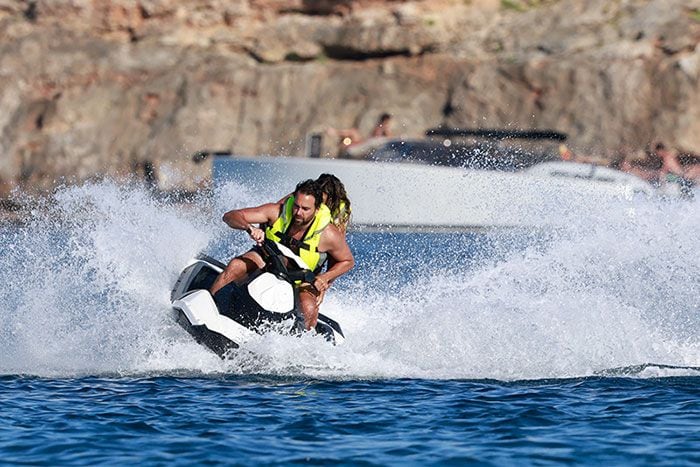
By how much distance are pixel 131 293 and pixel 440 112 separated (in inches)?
800

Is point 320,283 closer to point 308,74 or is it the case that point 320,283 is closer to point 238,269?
point 238,269

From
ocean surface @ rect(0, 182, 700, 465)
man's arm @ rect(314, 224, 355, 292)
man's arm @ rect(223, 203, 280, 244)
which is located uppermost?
man's arm @ rect(223, 203, 280, 244)

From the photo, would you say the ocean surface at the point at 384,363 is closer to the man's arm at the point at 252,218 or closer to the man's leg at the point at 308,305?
the man's leg at the point at 308,305

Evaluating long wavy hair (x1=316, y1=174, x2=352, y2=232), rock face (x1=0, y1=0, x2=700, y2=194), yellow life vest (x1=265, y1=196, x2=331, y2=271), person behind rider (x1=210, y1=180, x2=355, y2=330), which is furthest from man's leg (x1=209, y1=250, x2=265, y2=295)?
rock face (x1=0, y1=0, x2=700, y2=194)

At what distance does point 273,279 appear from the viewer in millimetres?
9070

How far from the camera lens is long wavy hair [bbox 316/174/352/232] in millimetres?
9109

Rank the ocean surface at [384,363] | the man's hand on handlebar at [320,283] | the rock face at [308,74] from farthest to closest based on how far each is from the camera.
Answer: the rock face at [308,74]
the man's hand on handlebar at [320,283]
the ocean surface at [384,363]

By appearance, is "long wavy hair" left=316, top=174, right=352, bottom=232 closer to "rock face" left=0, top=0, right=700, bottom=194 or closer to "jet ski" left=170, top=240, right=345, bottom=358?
"jet ski" left=170, top=240, right=345, bottom=358

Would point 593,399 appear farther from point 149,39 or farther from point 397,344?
point 149,39

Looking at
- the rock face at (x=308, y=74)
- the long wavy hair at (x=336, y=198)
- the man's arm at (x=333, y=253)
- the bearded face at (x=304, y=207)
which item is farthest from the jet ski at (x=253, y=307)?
the rock face at (x=308, y=74)

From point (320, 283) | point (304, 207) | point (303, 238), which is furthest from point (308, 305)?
point (304, 207)

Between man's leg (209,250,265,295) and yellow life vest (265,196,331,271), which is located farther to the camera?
man's leg (209,250,265,295)

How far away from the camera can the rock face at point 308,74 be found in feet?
94.7

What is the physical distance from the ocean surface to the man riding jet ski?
17 centimetres
